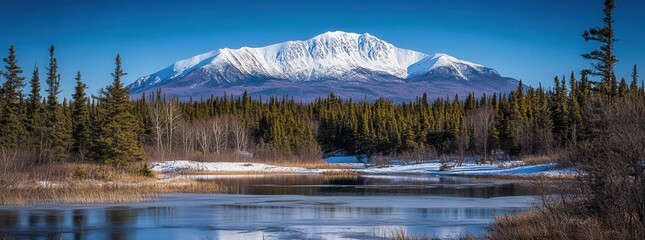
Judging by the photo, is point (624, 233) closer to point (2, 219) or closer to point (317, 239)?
point (317, 239)

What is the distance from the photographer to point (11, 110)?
66.7 m

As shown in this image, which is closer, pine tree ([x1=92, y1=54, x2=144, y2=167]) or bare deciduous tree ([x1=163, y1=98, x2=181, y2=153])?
pine tree ([x1=92, y1=54, x2=144, y2=167])

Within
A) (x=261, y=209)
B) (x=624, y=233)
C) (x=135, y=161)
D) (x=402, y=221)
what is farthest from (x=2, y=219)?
(x=135, y=161)

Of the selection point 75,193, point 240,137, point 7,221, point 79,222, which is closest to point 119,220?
point 79,222

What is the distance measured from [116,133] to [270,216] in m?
27.3

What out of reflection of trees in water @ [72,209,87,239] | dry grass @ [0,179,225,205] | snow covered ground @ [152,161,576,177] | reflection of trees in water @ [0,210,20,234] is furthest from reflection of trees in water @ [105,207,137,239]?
snow covered ground @ [152,161,576,177]

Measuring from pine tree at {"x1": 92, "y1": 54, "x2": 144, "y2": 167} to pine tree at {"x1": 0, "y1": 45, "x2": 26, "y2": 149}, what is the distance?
6.86 metres

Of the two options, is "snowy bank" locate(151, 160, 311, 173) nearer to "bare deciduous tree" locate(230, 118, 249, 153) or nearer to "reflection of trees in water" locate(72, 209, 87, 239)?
"bare deciduous tree" locate(230, 118, 249, 153)

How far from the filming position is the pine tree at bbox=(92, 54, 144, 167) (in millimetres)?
52156

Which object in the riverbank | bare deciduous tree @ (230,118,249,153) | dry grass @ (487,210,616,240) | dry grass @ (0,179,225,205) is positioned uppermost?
bare deciduous tree @ (230,118,249,153)

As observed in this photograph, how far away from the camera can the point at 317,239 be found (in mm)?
21781

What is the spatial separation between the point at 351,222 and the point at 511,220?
6252mm

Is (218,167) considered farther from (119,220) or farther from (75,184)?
(119,220)

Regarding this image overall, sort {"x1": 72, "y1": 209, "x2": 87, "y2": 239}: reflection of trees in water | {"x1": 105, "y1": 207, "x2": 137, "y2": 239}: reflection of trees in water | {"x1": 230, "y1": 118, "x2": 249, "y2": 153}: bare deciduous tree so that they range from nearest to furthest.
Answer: {"x1": 72, "y1": 209, "x2": 87, "y2": 239}: reflection of trees in water, {"x1": 105, "y1": 207, "x2": 137, "y2": 239}: reflection of trees in water, {"x1": 230, "y1": 118, "x2": 249, "y2": 153}: bare deciduous tree
